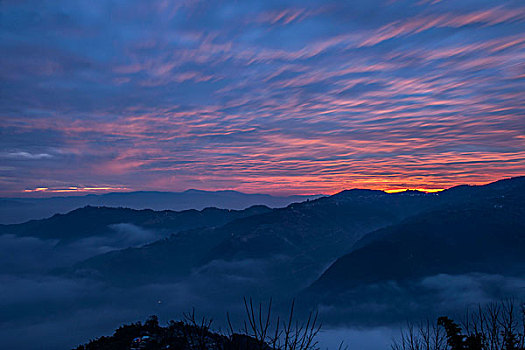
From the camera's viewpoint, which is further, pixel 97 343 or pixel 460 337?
pixel 97 343

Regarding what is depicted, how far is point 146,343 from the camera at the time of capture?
12512 cm

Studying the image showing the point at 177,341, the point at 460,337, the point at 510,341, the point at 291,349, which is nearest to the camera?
the point at 291,349

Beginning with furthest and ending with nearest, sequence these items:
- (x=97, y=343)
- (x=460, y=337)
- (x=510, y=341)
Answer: (x=97, y=343), (x=460, y=337), (x=510, y=341)

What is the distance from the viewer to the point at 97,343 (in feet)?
451

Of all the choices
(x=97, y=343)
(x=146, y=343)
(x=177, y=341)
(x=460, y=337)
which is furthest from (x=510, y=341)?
(x=97, y=343)

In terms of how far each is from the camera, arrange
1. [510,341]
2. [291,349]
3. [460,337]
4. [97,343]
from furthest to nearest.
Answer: [97,343]
[460,337]
[510,341]
[291,349]

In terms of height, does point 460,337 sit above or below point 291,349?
below

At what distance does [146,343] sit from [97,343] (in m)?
27.2

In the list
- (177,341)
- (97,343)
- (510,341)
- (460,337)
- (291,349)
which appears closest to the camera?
(291,349)

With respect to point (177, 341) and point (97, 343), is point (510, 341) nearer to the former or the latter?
point (177, 341)

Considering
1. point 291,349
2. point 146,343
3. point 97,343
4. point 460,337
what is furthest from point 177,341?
point 291,349

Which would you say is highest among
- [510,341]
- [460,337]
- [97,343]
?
[510,341]

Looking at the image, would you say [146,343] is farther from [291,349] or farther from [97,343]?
Answer: [291,349]

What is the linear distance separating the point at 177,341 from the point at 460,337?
356 feet
